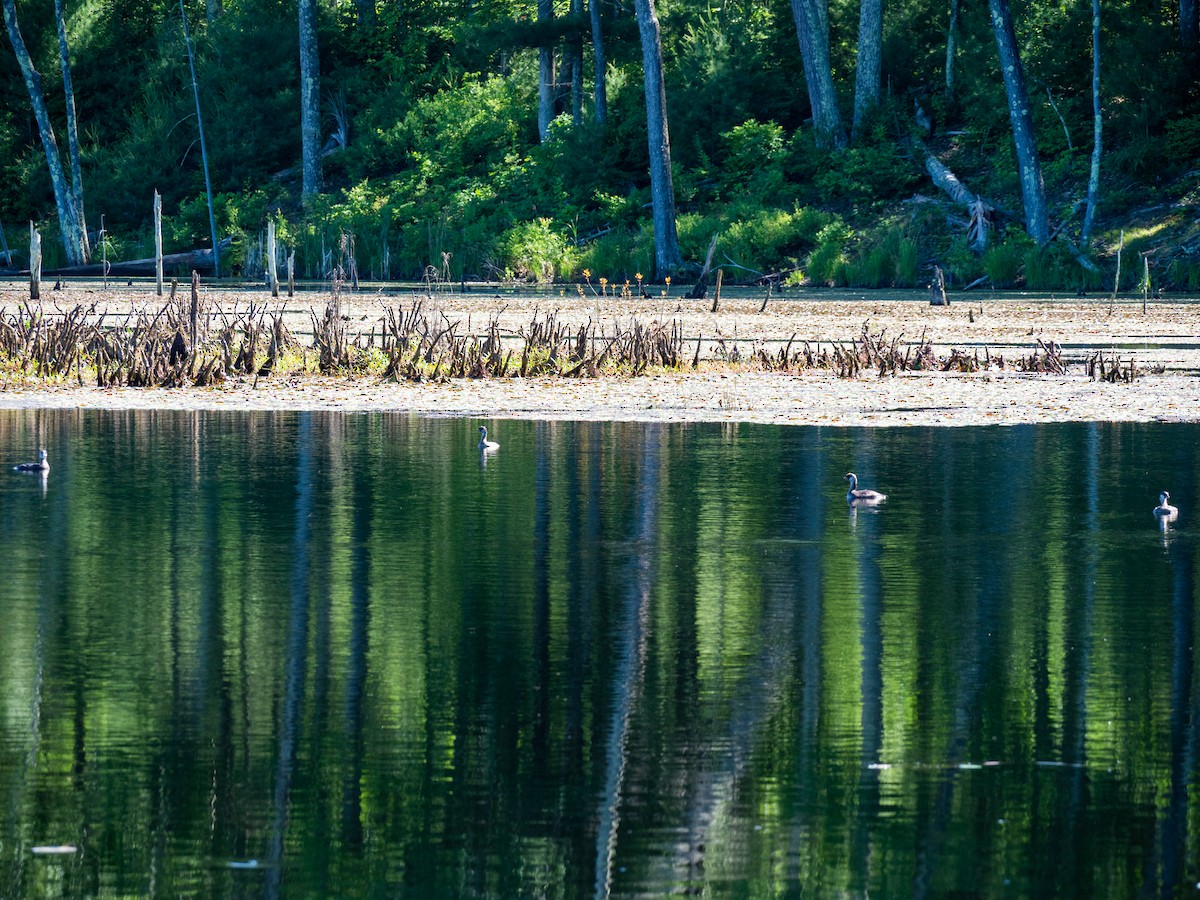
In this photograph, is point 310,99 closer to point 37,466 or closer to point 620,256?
point 620,256

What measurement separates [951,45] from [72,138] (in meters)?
24.5

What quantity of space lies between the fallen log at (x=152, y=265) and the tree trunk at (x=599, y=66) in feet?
34.3

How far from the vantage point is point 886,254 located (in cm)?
4375

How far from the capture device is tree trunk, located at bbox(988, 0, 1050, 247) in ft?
137

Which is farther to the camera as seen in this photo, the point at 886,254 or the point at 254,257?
the point at 254,257

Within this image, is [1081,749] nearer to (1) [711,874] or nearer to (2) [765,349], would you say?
(1) [711,874]

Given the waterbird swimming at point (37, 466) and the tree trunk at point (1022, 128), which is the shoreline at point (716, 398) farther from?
the tree trunk at point (1022, 128)

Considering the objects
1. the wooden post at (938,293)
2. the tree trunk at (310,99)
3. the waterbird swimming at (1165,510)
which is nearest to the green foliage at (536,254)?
the tree trunk at (310,99)

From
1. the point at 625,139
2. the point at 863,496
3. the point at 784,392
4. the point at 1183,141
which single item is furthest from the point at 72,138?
the point at 863,496

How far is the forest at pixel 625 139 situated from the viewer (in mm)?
43594

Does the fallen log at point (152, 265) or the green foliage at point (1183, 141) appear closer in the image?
the green foliage at point (1183, 141)

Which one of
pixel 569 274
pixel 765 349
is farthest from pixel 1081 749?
pixel 569 274

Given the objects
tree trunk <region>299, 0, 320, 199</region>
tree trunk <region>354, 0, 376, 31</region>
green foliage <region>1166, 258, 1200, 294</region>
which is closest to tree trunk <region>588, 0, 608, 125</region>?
tree trunk <region>299, 0, 320, 199</region>

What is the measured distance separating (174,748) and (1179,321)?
2722cm
